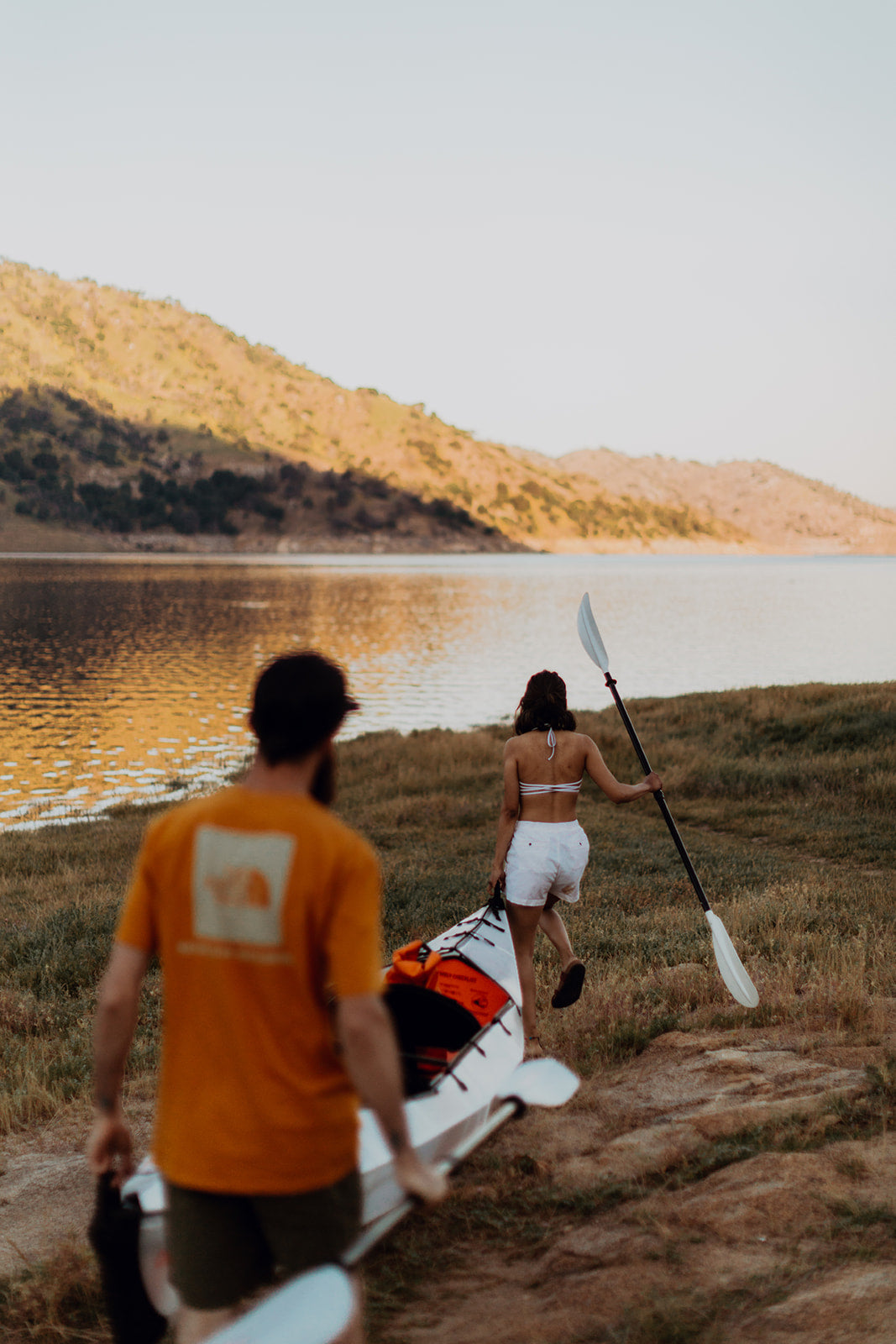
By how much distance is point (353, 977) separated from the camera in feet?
7.42

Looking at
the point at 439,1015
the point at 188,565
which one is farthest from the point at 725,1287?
the point at 188,565

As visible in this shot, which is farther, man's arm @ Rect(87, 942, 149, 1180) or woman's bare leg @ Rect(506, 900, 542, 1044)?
woman's bare leg @ Rect(506, 900, 542, 1044)

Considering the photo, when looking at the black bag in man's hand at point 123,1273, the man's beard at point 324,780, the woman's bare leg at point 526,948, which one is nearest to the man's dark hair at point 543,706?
the woman's bare leg at point 526,948

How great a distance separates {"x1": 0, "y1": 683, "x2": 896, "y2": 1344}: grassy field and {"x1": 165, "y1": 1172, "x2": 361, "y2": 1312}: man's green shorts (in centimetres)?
172

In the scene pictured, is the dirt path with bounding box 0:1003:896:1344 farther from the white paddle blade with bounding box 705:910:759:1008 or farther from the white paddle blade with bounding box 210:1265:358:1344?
the white paddle blade with bounding box 210:1265:358:1344

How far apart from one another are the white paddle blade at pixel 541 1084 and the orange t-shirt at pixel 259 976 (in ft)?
3.69

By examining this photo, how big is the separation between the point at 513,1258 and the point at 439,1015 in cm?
126

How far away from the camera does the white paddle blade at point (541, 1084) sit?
11.1 ft

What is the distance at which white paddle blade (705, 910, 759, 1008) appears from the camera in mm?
6293

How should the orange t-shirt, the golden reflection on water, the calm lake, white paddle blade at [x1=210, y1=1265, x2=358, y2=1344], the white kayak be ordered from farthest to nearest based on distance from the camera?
the calm lake < the golden reflection on water < the white kayak < white paddle blade at [x1=210, y1=1265, x2=358, y2=1344] < the orange t-shirt

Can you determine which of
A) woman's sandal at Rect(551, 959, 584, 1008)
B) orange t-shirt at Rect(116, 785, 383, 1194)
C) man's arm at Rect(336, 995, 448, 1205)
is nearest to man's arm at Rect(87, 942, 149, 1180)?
orange t-shirt at Rect(116, 785, 383, 1194)

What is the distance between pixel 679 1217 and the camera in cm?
409

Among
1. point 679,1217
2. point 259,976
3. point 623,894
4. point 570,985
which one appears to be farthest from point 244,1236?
point 623,894

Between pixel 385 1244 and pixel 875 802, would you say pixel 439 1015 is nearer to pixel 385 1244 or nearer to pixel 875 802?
pixel 385 1244
